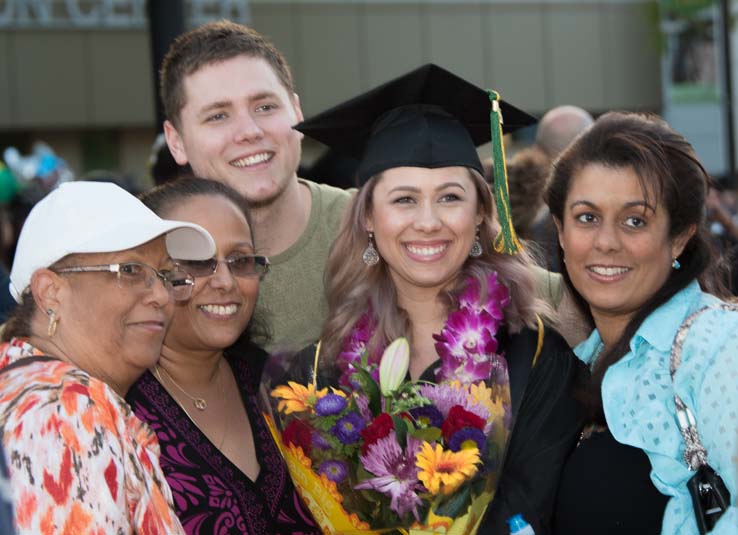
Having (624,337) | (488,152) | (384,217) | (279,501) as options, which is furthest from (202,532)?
(488,152)

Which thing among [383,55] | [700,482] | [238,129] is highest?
[383,55]

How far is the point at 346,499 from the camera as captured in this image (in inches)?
112

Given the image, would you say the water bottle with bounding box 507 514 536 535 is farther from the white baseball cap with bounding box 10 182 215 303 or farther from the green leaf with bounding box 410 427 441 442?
the white baseball cap with bounding box 10 182 215 303

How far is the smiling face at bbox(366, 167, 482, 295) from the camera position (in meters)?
3.37

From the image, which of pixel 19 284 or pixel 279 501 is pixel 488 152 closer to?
pixel 279 501

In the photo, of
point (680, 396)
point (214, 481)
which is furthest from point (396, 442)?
point (680, 396)

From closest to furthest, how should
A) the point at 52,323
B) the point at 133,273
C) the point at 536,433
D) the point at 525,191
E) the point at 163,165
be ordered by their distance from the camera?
the point at 52,323, the point at 133,273, the point at 536,433, the point at 525,191, the point at 163,165

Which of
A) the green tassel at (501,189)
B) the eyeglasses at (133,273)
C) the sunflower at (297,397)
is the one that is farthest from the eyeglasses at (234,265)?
the green tassel at (501,189)

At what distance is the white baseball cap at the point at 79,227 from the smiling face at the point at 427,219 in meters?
0.98

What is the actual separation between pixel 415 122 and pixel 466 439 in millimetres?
1179

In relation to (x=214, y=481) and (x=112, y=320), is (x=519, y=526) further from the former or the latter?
(x=112, y=320)

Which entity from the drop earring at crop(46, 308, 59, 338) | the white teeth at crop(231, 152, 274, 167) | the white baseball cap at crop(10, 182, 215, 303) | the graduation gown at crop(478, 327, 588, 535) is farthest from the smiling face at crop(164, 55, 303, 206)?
the drop earring at crop(46, 308, 59, 338)

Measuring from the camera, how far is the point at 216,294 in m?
3.38

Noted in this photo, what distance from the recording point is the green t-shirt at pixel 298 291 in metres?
4.02
